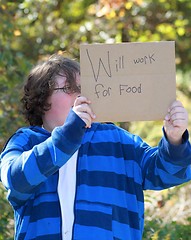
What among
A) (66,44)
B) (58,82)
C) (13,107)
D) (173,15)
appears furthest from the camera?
(173,15)

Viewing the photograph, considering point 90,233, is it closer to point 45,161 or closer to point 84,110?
point 45,161

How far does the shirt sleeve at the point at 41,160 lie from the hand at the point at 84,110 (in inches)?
0.8

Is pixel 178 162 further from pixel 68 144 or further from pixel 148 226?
pixel 148 226

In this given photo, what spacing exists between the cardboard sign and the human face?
0.54ft

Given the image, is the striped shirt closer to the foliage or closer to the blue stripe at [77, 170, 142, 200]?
the blue stripe at [77, 170, 142, 200]

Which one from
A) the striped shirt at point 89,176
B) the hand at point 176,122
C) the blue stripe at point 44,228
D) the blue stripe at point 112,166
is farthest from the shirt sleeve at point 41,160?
the hand at point 176,122

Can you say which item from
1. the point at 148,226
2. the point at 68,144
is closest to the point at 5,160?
the point at 68,144

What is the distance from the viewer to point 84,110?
2.68 metres


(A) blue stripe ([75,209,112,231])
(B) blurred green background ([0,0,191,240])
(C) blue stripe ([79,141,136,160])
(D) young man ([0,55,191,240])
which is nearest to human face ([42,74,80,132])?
(D) young man ([0,55,191,240])

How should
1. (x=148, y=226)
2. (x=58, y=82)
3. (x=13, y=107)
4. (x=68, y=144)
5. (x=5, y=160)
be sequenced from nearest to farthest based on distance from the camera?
(x=68, y=144)
(x=5, y=160)
(x=58, y=82)
(x=148, y=226)
(x=13, y=107)

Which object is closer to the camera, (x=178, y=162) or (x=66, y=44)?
(x=178, y=162)

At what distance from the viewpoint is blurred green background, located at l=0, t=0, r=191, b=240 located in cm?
475

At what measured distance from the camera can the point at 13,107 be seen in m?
5.12

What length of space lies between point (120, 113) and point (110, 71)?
16 cm
